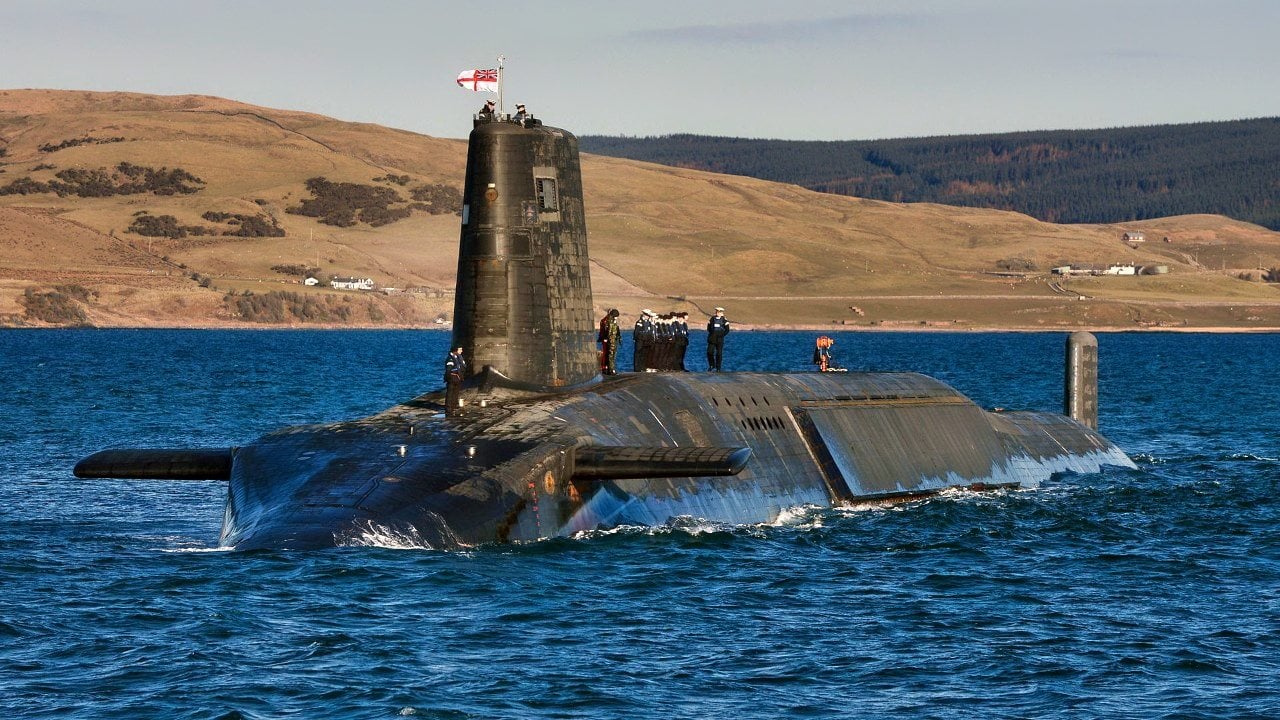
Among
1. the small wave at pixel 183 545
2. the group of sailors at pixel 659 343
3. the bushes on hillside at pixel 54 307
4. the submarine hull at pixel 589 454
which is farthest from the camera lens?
the bushes on hillside at pixel 54 307

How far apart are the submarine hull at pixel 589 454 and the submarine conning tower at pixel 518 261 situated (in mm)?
684

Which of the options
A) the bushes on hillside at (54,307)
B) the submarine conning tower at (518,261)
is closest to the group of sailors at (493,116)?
the submarine conning tower at (518,261)

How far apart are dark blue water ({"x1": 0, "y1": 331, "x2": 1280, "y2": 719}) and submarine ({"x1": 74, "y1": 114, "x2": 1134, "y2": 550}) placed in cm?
60

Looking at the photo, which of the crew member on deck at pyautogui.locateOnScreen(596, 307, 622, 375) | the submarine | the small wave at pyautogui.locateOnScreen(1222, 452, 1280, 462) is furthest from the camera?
the small wave at pyautogui.locateOnScreen(1222, 452, 1280, 462)

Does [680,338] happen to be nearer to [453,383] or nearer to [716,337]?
[716,337]

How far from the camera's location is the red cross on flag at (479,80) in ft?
95.1

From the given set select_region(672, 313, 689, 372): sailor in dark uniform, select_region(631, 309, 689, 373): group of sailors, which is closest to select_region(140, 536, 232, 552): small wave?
select_region(631, 309, 689, 373): group of sailors

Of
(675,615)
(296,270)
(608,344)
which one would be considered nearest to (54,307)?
(296,270)

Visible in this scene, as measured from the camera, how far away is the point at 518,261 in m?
29.0

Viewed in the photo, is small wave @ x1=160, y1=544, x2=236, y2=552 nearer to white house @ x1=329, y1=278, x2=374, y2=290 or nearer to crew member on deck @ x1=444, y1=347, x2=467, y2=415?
crew member on deck @ x1=444, y1=347, x2=467, y2=415

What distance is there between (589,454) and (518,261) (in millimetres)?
4865

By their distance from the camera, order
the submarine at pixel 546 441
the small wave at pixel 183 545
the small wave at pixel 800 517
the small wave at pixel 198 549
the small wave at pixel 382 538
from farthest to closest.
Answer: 1. the small wave at pixel 800 517
2. the small wave at pixel 183 545
3. the small wave at pixel 198 549
4. the submarine at pixel 546 441
5. the small wave at pixel 382 538

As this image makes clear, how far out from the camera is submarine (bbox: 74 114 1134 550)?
949 inches

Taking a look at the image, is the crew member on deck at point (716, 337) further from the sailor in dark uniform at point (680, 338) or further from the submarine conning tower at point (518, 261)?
the submarine conning tower at point (518, 261)
